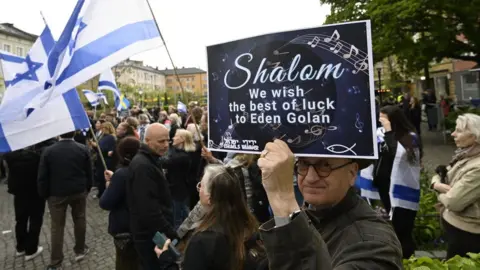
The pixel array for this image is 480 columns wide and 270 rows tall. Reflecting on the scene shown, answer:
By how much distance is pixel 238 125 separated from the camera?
1938 mm

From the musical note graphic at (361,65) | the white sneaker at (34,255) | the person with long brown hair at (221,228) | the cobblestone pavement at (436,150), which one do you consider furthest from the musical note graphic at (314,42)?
the cobblestone pavement at (436,150)

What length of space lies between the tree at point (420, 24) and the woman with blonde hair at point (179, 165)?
457 inches

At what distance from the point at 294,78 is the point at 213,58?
479mm

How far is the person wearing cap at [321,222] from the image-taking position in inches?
52.8

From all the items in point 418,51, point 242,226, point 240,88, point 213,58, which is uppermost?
point 418,51

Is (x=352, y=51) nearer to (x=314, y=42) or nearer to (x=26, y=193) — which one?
(x=314, y=42)

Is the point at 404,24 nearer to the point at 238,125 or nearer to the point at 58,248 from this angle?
the point at 58,248

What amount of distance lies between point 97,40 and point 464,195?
3594mm

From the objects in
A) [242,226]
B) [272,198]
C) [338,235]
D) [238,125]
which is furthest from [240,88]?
[242,226]

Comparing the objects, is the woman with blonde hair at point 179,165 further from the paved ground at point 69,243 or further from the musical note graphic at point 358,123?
the musical note graphic at point 358,123

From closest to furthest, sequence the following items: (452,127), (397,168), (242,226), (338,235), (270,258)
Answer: (270,258), (338,235), (242,226), (397,168), (452,127)

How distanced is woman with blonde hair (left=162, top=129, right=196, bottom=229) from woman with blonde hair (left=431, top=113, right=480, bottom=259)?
12.6 feet

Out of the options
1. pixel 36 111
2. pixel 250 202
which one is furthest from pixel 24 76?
pixel 250 202

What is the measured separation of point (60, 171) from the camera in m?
5.66
